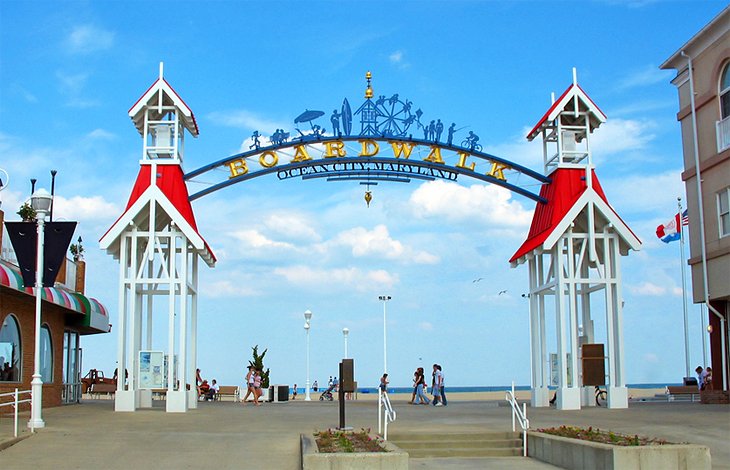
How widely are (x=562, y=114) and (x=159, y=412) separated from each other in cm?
1541

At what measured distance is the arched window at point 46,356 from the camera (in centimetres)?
2911

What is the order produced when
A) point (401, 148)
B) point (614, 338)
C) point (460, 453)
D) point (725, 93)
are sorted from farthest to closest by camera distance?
point (725, 93) < point (401, 148) < point (614, 338) < point (460, 453)

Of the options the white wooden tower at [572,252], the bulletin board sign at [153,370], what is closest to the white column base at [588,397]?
the white wooden tower at [572,252]

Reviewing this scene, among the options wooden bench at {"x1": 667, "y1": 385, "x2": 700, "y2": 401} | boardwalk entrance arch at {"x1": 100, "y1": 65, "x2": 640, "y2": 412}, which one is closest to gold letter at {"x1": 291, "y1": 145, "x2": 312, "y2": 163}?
boardwalk entrance arch at {"x1": 100, "y1": 65, "x2": 640, "y2": 412}

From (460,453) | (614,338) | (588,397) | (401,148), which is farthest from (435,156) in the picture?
(460,453)

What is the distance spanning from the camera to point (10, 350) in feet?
82.7

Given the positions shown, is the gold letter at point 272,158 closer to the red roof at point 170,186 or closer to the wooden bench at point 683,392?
the red roof at point 170,186

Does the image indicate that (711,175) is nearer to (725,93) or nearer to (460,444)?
(725,93)

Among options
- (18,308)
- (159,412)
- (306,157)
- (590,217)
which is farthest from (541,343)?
(18,308)

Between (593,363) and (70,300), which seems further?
(70,300)

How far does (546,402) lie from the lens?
28188 millimetres

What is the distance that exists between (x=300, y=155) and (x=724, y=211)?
46.8ft

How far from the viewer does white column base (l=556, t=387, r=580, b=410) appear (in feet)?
85.3

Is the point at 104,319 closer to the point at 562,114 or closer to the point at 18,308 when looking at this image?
the point at 18,308
